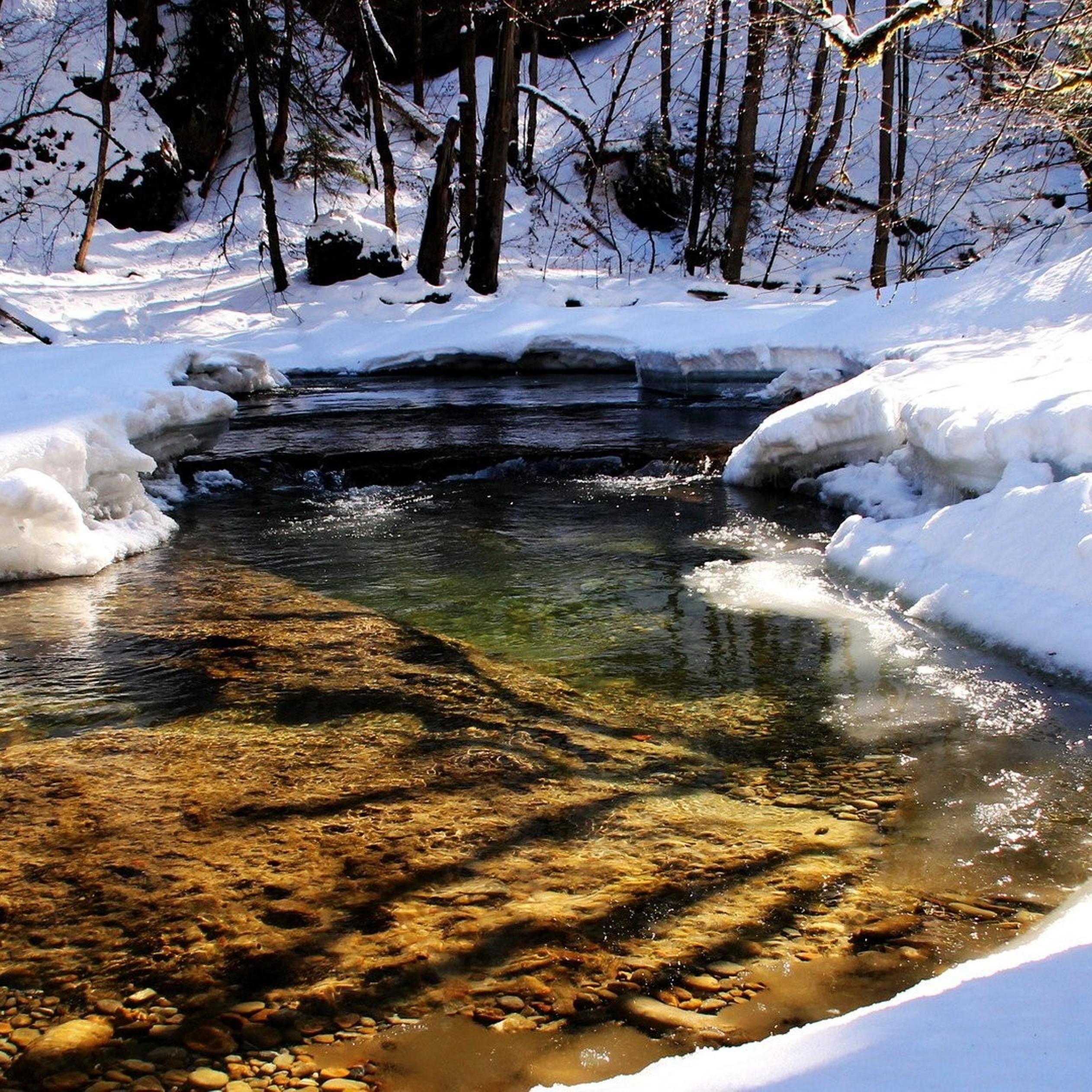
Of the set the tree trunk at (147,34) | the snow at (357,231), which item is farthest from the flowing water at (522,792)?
the tree trunk at (147,34)

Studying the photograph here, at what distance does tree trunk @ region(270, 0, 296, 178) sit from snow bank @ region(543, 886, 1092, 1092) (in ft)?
63.9

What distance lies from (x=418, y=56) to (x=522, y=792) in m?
26.9

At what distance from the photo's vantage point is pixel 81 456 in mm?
6172

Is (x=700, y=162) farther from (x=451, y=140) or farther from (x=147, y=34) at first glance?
(x=147, y=34)

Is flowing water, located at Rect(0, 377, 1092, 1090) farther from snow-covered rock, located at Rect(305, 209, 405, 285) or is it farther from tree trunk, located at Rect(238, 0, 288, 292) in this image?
snow-covered rock, located at Rect(305, 209, 405, 285)

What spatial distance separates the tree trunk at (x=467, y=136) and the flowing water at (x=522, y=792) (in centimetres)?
1483

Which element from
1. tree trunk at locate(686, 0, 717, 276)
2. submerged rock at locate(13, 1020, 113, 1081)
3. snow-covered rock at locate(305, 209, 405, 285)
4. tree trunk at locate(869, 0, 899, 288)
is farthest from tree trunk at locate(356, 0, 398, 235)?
submerged rock at locate(13, 1020, 113, 1081)

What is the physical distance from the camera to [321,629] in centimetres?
486

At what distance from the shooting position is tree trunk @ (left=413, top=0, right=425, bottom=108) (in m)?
25.6

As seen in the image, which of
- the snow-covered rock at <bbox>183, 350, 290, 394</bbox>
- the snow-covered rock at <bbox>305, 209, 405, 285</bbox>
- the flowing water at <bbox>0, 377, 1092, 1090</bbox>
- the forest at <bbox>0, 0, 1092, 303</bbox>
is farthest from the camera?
the snow-covered rock at <bbox>305, 209, 405, 285</bbox>

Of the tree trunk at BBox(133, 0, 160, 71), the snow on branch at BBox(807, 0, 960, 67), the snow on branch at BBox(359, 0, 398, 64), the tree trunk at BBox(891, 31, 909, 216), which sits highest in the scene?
the tree trunk at BBox(133, 0, 160, 71)

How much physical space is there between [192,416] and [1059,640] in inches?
255

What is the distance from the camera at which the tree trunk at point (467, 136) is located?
18969mm

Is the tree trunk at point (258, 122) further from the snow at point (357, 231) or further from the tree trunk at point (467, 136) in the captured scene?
the tree trunk at point (467, 136)
